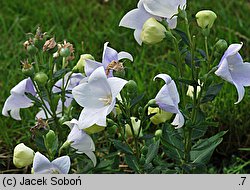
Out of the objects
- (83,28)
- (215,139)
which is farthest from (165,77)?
(83,28)

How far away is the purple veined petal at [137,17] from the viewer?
1534 mm

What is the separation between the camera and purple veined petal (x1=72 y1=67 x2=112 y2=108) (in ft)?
4.66

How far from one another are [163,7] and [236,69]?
0.76 feet

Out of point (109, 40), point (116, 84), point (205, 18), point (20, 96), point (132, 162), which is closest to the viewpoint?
point (116, 84)

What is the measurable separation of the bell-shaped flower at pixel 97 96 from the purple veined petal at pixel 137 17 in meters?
0.21

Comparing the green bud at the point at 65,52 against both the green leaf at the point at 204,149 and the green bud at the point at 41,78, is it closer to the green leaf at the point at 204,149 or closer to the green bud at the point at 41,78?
the green bud at the point at 41,78

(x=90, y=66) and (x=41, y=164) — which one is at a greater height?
(x=90, y=66)

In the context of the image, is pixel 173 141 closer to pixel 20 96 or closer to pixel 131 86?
pixel 131 86

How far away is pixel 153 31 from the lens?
4.77 ft

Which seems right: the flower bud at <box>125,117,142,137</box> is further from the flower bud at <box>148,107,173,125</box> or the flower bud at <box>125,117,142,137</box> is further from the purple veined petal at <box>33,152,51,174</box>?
the purple veined petal at <box>33,152,51,174</box>

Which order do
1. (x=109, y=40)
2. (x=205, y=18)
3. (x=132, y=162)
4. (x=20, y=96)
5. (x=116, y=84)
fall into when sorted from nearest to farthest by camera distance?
1. (x=116, y=84)
2. (x=205, y=18)
3. (x=132, y=162)
4. (x=20, y=96)
5. (x=109, y=40)

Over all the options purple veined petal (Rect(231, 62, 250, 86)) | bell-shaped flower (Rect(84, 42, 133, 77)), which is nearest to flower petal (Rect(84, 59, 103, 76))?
bell-shaped flower (Rect(84, 42, 133, 77))

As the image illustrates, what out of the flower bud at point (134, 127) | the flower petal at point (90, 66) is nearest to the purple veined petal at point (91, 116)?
the flower petal at point (90, 66)

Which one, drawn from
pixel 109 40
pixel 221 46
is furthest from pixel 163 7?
pixel 109 40
